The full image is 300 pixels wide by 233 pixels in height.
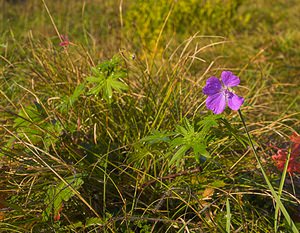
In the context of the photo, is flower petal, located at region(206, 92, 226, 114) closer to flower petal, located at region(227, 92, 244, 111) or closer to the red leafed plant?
flower petal, located at region(227, 92, 244, 111)

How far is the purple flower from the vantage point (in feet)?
5.14

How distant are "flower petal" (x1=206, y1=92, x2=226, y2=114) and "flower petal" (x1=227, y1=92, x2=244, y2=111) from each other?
0.06 feet

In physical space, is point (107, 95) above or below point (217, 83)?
below

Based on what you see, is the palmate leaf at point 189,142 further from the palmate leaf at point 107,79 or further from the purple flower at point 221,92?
the palmate leaf at point 107,79

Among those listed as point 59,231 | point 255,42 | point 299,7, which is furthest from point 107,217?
point 299,7

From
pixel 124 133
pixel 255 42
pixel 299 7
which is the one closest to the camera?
pixel 124 133

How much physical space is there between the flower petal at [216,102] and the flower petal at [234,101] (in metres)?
0.02

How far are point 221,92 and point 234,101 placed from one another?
5 cm

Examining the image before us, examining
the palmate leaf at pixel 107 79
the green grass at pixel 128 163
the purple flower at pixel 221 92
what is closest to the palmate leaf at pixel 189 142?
the green grass at pixel 128 163

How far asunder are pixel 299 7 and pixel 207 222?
446cm

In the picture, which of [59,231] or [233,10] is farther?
[233,10]

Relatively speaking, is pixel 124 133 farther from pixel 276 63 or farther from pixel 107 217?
pixel 276 63

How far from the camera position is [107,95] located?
206 cm

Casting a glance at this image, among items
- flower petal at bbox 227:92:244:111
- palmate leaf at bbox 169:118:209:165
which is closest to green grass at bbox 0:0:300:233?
palmate leaf at bbox 169:118:209:165
